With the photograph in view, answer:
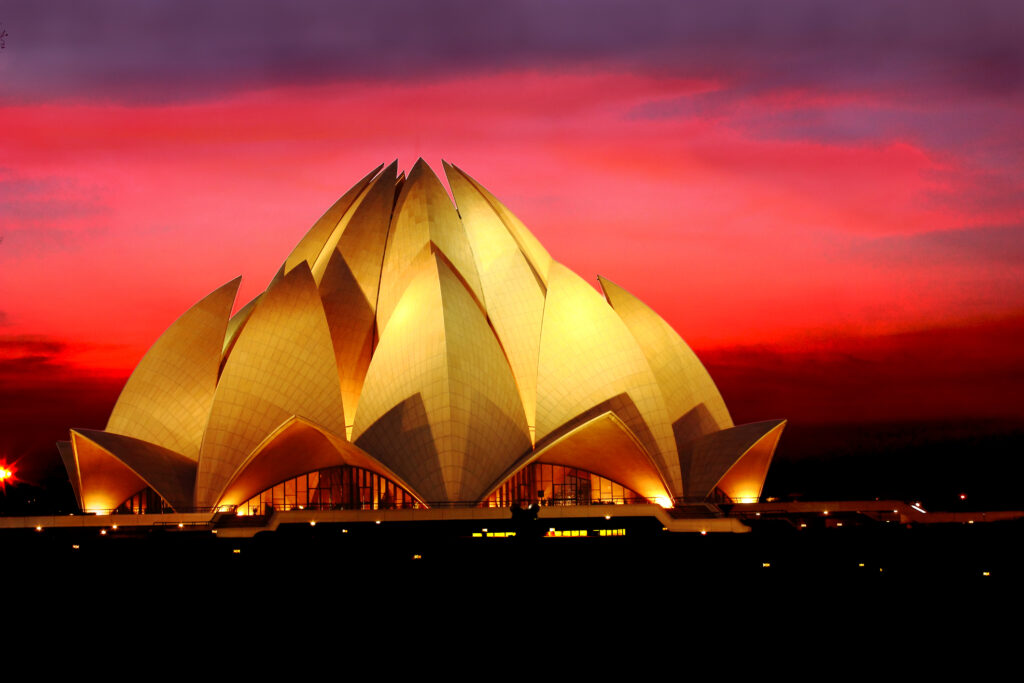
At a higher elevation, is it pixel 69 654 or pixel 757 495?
pixel 757 495

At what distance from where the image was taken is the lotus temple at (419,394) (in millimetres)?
35906

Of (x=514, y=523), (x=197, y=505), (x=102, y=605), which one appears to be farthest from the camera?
(x=197, y=505)

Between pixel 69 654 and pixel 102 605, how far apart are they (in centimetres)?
443

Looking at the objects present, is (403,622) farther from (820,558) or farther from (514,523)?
(820,558)

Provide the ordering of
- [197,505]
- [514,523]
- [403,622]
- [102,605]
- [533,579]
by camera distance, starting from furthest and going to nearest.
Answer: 1. [197,505]
2. [514,523]
3. [533,579]
4. [102,605]
5. [403,622]

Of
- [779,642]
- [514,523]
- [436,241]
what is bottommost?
[779,642]

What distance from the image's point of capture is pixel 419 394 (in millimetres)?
35594

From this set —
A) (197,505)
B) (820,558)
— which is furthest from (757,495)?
(197,505)

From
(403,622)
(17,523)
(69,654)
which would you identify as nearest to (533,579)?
(403,622)

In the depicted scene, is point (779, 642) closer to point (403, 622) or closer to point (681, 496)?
point (403, 622)

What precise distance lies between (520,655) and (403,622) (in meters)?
3.63

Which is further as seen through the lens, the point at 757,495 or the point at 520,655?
the point at 757,495

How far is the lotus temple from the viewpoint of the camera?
35.9 meters

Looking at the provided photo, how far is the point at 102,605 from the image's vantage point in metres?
23.4
